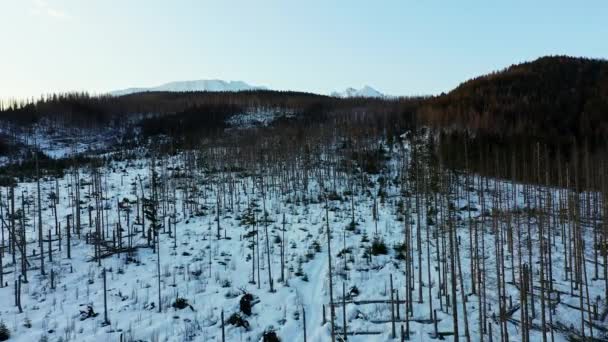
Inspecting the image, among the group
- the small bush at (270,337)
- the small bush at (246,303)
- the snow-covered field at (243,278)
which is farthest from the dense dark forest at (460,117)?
the small bush at (270,337)

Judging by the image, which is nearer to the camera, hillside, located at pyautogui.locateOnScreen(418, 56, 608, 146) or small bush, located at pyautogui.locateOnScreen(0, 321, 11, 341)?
small bush, located at pyautogui.locateOnScreen(0, 321, 11, 341)

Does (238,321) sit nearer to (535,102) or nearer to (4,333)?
(4,333)

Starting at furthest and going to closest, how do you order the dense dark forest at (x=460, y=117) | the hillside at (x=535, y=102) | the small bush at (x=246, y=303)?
1. the hillside at (x=535, y=102)
2. the dense dark forest at (x=460, y=117)
3. the small bush at (x=246, y=303)

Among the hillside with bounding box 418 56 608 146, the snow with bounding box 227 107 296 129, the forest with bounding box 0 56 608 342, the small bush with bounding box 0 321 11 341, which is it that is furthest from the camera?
the snow with bounding box 227 107 296 129

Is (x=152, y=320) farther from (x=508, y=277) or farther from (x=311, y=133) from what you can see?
(x=311, y=133)

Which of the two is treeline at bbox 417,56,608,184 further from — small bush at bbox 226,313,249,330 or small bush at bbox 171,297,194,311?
small bush at bbox 171,297,194,311

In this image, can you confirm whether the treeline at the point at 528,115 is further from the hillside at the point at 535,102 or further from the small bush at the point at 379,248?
the small bush at the point at 379,248

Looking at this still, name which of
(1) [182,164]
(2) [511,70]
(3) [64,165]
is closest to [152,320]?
(1) [182,164]

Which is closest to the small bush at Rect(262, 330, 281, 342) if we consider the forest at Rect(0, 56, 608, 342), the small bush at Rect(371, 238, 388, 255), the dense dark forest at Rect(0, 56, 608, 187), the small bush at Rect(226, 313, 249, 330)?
the forest at Rect(0, 56, 608, 342)
